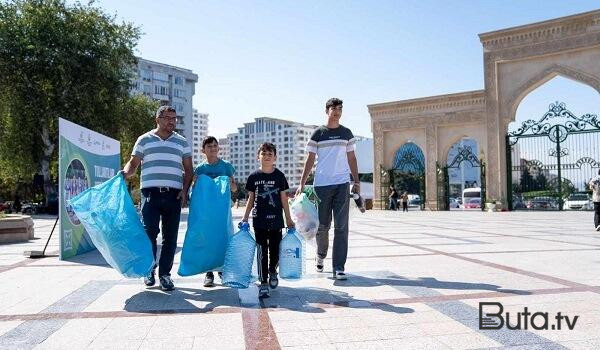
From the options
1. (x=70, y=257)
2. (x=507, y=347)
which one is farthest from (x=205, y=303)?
(x=70, y=257)

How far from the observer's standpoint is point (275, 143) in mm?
158000

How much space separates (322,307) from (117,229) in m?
1.99

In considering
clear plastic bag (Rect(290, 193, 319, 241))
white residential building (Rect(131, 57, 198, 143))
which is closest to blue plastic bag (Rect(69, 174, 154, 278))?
clear plastic bag (Rect(290, 193, 319, 241))

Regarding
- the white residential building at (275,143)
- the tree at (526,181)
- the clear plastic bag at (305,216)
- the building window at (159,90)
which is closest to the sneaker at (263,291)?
the clear plastic bag at (305,216)

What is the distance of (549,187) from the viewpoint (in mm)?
22656

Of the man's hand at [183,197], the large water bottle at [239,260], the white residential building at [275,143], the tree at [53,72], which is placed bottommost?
the large water bottle at [239,260]

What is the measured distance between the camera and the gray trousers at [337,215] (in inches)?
202

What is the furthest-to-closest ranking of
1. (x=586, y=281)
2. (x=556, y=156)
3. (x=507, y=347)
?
(x=556, y=156) → (x=586, y=281) → (x=507, y=347)

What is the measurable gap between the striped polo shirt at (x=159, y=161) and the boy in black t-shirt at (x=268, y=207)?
29.3 inches

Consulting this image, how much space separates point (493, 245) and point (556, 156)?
15.8 metres

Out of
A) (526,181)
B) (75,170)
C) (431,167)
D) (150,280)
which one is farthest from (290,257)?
(431,167)

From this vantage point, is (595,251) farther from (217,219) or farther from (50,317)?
(50,317)

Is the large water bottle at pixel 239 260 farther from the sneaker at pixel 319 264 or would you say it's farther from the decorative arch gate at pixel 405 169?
the decorative arch gate at pixel 405 169

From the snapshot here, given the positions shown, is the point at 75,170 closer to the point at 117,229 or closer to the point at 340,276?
the point at 117,229
